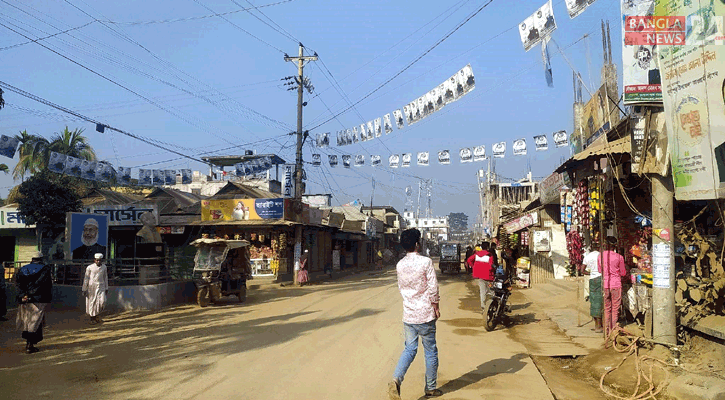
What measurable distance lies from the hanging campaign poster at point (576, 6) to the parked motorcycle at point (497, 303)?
558 cm

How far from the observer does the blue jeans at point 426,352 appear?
5922 mm

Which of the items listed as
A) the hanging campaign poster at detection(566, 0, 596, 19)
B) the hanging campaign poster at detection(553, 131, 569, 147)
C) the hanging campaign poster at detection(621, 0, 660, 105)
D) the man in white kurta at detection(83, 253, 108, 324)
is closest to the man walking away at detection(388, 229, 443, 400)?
the hanging campaign poster at detection(621, 0, 660, 105)

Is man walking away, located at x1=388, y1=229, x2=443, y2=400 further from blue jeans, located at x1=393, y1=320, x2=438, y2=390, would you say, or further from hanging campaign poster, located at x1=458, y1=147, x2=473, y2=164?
hanging campaign poster, located at x1=458, y1=147, x2=473, y2=164

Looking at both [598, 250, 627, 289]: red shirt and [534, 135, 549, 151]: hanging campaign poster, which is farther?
[534, 135, 549, 151]: hanging campaign poster

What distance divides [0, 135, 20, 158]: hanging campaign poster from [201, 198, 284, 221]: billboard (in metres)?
11.2

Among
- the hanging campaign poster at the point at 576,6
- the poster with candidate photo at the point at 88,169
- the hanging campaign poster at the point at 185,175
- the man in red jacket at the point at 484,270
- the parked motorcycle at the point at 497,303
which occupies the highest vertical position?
the hanging campaign poster at the point at 576,6

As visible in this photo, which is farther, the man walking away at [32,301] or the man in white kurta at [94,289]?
the man in white kurta at [94,289]

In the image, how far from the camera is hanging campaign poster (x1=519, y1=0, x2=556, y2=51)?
1148 centimetres

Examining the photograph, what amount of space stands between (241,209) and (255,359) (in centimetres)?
2026

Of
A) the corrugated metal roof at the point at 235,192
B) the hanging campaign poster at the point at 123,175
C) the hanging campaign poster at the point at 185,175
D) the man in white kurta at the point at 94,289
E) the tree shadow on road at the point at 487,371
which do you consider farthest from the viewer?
the corrugated metal roof at the point at 235,192

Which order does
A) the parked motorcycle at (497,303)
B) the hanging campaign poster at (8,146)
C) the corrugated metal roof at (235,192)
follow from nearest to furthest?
the parked motorcycle at (497,303) → the hanging campaign poster at (8,146) → the corrugated metal roof at (235,192)

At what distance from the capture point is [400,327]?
37.3ft

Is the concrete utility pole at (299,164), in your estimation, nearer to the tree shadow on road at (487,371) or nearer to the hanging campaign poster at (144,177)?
the hanging campaign poster at (144,177)

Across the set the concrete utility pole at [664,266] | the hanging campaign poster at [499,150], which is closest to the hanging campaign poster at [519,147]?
the hanging campaign poster at [499,150]
